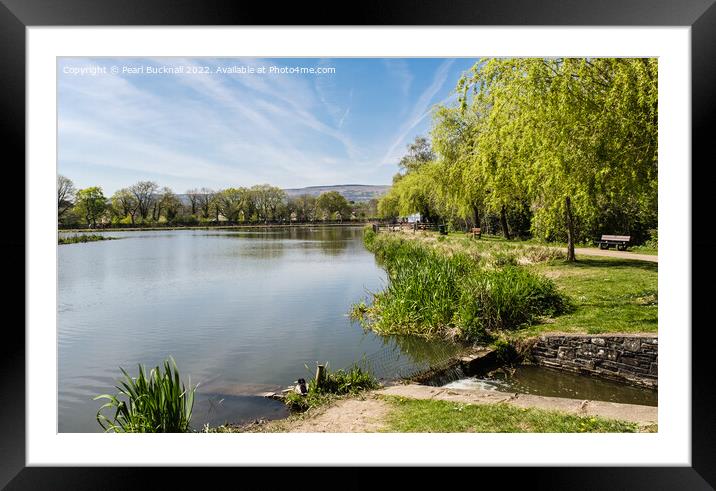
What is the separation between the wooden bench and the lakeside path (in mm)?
5423

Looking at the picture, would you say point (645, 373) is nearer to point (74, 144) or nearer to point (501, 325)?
point (501, 325)

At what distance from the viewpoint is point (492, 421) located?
316 cm

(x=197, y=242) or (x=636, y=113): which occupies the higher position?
(x=636, y=113)

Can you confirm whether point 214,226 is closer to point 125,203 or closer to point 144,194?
point 144,194

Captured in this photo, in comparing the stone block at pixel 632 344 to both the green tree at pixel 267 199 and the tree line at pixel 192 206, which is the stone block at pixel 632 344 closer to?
the tree line at pixel 192 206

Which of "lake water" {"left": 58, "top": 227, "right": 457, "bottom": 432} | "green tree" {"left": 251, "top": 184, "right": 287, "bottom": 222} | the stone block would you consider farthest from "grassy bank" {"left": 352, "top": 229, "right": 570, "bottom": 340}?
"green tree" {"left": 251, "top": 184, "right": 287, "bottom": 222}

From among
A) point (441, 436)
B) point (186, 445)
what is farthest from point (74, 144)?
point (441, 436)

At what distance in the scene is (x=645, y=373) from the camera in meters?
4.18

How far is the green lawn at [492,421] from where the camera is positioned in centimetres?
306

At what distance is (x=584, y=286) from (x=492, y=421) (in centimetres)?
413

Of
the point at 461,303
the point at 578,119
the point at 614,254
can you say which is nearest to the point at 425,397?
the point at 461,303

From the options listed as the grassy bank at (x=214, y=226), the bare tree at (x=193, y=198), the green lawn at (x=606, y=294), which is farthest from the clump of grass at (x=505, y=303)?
the bare tree at (x=193, y=198)
